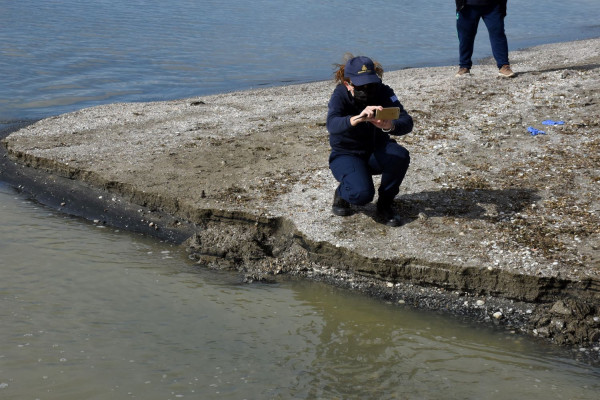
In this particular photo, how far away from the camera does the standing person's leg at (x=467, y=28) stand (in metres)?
9.37

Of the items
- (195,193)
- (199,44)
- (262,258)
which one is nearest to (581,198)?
(262,258)

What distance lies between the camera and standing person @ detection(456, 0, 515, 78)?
923 cm

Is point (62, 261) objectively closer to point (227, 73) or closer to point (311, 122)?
point (311, 122)

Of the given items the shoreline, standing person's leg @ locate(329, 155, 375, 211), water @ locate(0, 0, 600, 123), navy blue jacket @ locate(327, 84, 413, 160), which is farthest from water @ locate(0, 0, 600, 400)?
water @ locate(0, 0, 600, 123)

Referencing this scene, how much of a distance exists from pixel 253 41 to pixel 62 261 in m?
12.4

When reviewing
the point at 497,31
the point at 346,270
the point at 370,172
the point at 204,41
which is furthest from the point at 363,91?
the point at 204,41

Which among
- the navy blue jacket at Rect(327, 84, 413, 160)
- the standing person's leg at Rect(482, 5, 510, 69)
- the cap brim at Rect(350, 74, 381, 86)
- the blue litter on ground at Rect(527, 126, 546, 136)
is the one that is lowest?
the blue litter on ground at Rect(527, 126, 546, 136)

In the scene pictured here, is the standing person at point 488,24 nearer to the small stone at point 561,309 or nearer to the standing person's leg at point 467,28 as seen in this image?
the standing person's leg at point 467,28

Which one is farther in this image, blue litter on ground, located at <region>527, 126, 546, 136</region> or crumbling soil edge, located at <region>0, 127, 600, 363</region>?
blue litter on ground, located at <region>527, 126, 546, 136</region>

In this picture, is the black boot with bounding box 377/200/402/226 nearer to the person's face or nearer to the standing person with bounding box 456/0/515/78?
the person's face

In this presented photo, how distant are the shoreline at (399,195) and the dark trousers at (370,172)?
0.87 feet

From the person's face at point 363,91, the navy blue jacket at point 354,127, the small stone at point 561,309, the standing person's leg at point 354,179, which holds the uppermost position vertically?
the person's face at point 363,91

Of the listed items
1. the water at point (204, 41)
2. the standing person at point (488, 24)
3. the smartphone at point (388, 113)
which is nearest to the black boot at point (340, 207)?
the smartphone at point (388, 113)

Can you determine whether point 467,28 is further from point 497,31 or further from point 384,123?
point 384,123
